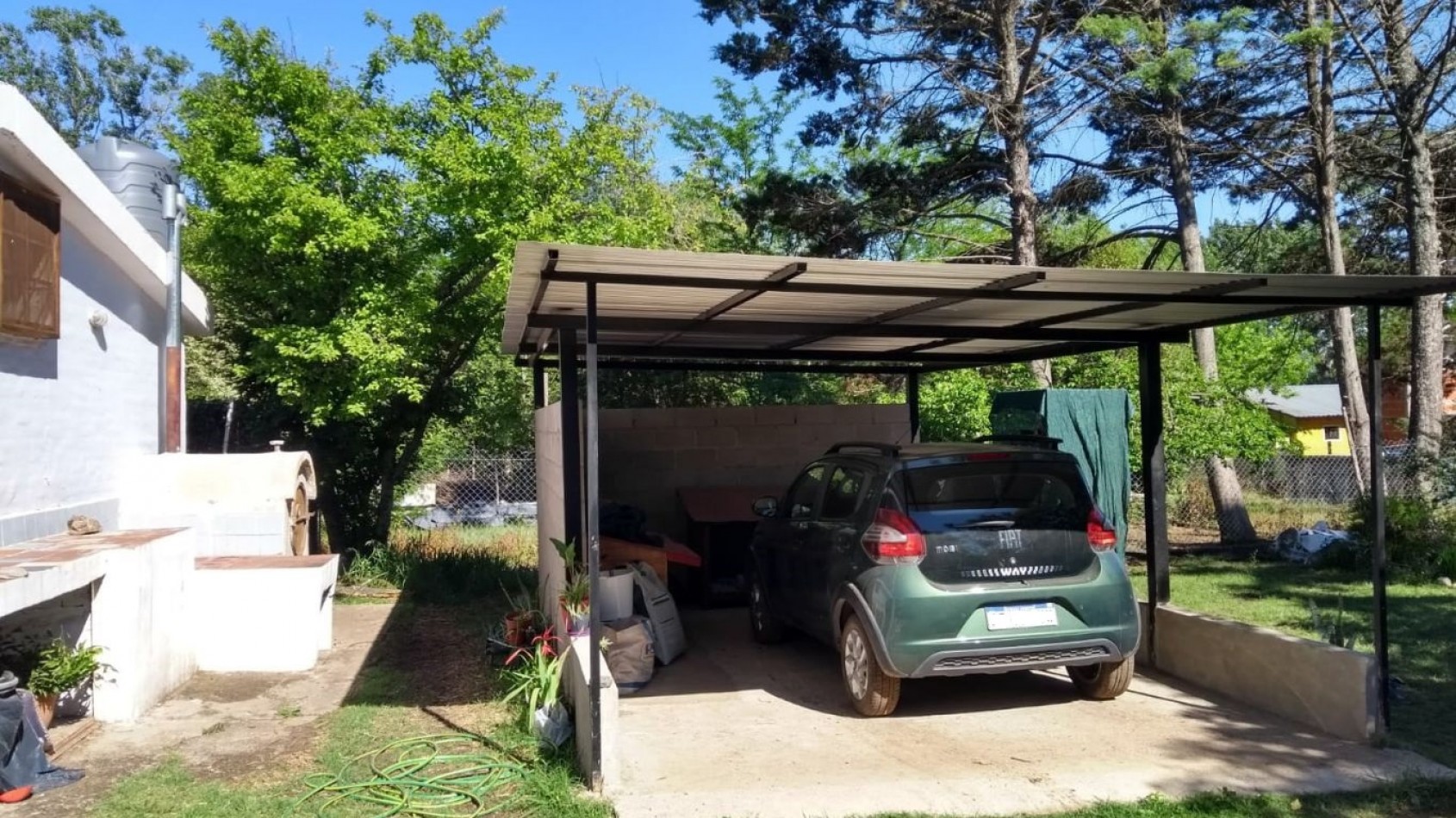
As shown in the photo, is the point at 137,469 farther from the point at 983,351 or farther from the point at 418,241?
the point at 983,351

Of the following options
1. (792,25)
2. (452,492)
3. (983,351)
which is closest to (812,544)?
(983,351)

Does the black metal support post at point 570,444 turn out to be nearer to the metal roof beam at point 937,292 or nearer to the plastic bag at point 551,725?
the plastic bag at point 551,725

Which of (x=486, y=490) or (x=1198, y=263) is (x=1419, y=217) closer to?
(x=1198, y=263)

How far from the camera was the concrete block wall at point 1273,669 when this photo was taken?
5598 millimetres

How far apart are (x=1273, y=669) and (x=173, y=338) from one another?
9.43 meters

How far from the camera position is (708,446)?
11070 mm

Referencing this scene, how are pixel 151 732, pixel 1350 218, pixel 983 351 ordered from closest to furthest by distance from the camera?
pixel 151 732 → pixel 983 351 → pixel 1350 218

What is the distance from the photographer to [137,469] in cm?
869

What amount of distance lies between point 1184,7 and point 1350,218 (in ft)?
18.5

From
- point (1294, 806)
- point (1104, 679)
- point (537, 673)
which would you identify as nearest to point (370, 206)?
point (537, 673)

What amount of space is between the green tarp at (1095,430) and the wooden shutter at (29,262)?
8.27 metres

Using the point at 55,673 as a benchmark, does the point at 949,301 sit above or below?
above

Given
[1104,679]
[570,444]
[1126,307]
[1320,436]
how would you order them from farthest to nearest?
1. [1320,436]
2. [570,444]
3. [1104,679]
4. [1126,307]

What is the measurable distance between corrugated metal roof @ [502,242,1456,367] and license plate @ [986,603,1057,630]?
69.8 inches
